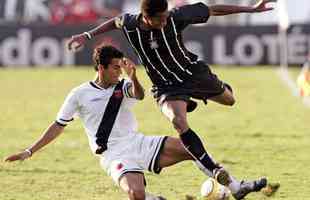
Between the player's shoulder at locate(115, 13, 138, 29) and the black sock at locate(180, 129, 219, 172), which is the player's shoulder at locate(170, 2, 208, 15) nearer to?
the player's shoulder at locate(115, 13, 138, 29)

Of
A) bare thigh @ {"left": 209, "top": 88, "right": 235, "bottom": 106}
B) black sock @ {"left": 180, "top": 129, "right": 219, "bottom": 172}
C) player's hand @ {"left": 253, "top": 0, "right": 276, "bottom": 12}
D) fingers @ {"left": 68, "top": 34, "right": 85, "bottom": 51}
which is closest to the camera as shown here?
black sock @ {"left": 180, "top": 129, "right": 219, "bottom": 172}

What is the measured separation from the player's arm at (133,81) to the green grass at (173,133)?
1.13 meters

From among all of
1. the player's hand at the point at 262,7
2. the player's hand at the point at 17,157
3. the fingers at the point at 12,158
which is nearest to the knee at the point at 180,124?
the player's hand at the point at 262,7

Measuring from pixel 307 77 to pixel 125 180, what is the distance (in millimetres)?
11069

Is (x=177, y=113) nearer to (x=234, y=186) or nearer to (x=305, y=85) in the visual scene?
(x=234, y=186)

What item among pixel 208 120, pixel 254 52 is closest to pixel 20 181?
pixel 208 120

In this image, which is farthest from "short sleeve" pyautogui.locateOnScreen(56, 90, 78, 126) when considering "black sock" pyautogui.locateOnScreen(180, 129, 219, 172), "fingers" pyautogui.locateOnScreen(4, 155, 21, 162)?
"black sock" pyautogui.locateOnScreen(180, 129, 219, 172)

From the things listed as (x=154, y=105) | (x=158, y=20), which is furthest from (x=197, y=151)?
(x=154, y=105)

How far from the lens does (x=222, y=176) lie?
8211 mm

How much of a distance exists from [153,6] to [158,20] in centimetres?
18

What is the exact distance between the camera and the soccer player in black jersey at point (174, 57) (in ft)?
28.1

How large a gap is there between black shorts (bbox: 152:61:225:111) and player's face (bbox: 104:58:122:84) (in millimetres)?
813

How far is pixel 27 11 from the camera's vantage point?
100 feet

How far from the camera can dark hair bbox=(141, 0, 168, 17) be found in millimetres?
8320
